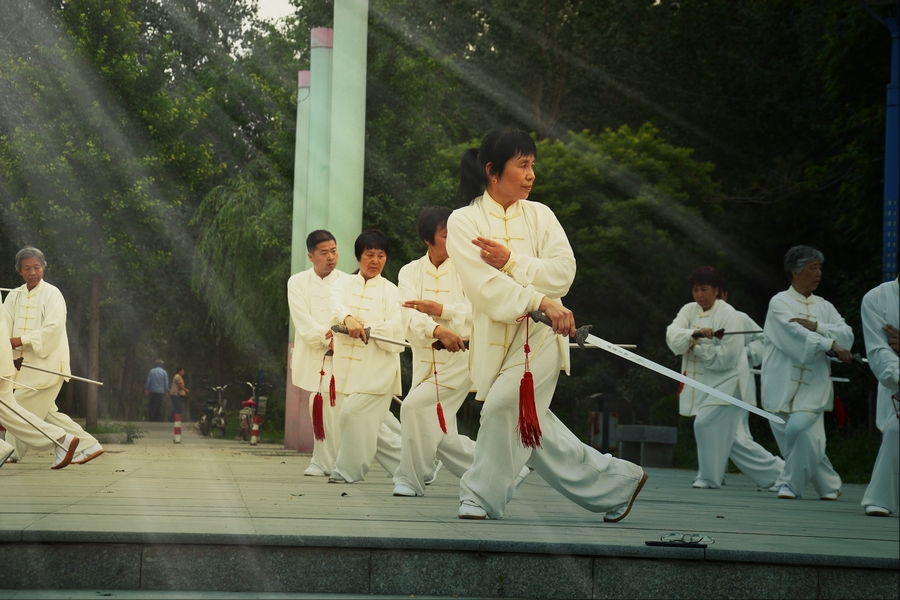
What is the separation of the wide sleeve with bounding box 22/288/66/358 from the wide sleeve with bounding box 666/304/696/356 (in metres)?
5.37

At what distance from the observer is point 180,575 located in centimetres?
424


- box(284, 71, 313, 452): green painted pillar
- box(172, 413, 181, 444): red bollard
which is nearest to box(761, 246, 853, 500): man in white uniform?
box(284, 71, 313, 452): green painted pillar

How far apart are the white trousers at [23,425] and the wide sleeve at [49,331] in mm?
1707

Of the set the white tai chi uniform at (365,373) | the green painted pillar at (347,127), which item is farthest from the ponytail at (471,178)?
the green painted pillar at (347,127)

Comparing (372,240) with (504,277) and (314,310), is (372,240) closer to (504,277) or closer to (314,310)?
(314,310)

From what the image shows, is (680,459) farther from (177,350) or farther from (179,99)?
(177,350)

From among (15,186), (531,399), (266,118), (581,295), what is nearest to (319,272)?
(531,399)

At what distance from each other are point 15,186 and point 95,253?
161cm

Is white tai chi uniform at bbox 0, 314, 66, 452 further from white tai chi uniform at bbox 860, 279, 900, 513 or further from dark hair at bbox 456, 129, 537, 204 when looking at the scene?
white tai chi uniform at bbox 860, 279, 900, 513

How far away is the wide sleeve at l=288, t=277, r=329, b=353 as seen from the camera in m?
9.95

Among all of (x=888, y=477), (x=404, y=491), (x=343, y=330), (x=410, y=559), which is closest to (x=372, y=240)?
(x=343, y=330)

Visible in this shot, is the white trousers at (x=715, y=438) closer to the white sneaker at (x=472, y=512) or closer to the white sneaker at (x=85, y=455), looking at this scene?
the white sneaker at (x=472, y=512)

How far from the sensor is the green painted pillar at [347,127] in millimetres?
13188

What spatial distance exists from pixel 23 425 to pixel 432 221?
3.66 m
